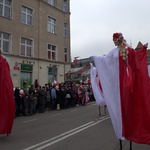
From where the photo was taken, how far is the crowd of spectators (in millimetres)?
14797

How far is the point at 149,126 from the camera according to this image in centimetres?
464

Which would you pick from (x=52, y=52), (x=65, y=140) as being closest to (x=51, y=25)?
(x=52, y=52)

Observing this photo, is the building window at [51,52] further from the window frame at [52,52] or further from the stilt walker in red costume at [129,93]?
the stilt walker in red costume at [129,93]

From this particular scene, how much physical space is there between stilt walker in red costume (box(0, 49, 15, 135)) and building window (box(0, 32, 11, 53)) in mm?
16148

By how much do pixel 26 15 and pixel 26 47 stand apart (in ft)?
11.3

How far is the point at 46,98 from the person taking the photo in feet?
57.2

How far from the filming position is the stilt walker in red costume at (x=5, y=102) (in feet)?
24.7

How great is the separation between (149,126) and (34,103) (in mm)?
11686

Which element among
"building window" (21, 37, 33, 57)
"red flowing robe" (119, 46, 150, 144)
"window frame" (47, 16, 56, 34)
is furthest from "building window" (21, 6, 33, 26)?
"red flowing robe" (119, 46, 150, 144)

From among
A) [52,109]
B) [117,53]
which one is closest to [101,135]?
[117,53]

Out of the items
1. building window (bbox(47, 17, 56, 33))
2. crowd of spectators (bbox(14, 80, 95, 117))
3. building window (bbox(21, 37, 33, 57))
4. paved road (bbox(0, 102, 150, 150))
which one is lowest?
paved road (bbox(0, 102, 150, 150))

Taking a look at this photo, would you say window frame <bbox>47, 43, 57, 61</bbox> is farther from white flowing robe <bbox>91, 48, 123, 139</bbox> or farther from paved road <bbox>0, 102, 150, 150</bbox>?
white flowing robe <bbox>91, 48, 123, 139</bbox>

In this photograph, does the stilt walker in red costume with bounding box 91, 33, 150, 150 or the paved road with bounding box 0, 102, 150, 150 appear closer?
the stilt walker in red costume with bounding box 91, 33, 150, 150

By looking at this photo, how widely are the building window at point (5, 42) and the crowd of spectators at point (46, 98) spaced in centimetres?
709
